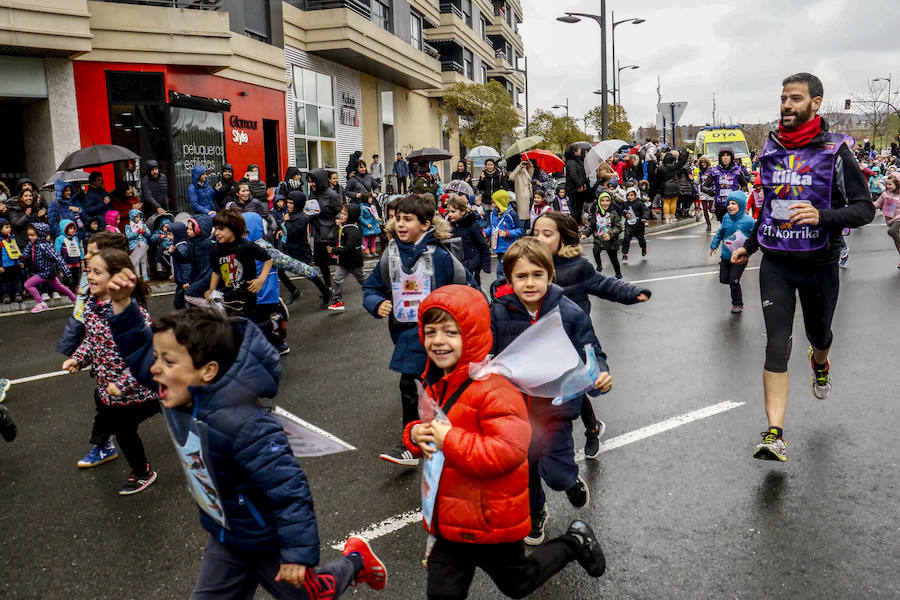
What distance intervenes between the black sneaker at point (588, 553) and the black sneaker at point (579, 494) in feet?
1.78

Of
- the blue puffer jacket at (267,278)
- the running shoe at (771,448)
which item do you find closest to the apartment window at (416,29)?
the blue puffer jacket at (267,278)

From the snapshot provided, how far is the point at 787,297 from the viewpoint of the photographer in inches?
184

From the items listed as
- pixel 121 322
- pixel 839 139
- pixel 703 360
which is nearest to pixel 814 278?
pixel 839 139

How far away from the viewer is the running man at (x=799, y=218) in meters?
4.38

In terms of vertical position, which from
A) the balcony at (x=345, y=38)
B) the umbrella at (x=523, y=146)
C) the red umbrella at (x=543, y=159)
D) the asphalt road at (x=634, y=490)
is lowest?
the asphalt road at (x=634, y=490)

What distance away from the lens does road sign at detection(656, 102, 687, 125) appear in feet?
85.5

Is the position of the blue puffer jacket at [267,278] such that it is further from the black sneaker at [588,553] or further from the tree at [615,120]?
the tree at [615,120]

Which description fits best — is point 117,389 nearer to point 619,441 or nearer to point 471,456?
point 471,456

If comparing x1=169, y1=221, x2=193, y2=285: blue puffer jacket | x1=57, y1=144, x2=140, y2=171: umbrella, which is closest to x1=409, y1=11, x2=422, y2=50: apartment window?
x1=57, y1=144, x2=140, y2=171: umbrella

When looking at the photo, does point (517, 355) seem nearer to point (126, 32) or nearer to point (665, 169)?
point (126, 32)

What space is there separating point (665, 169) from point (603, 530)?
19189mm

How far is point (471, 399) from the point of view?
2.67m

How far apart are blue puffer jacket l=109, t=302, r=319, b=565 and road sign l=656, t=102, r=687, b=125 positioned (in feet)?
83.8

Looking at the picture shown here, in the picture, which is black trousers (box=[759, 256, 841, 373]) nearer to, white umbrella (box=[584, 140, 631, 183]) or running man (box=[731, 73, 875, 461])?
running man (box=[731, 73, 875, 461])
